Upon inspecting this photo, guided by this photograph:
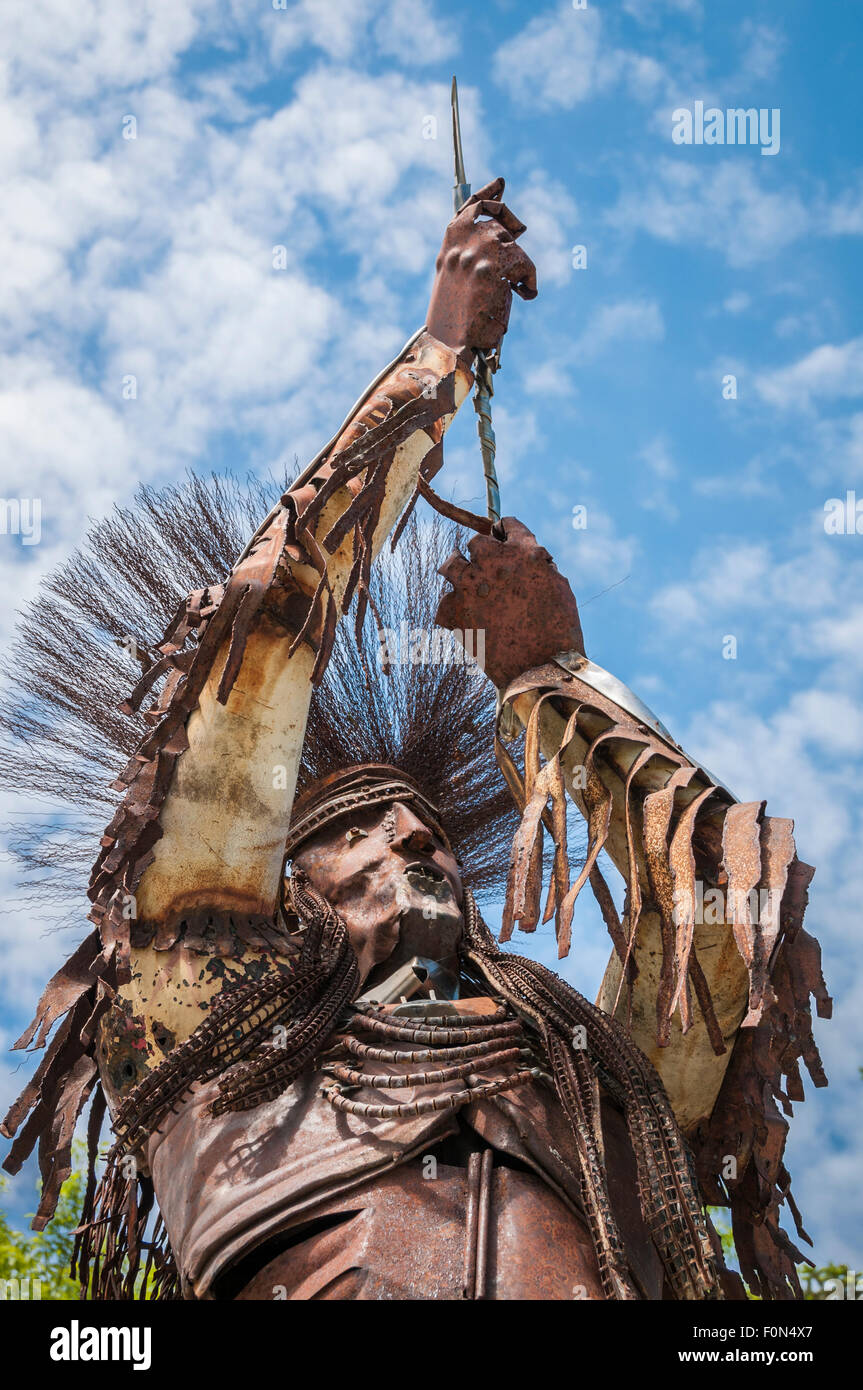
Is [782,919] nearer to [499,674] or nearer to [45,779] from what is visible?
[499,674]

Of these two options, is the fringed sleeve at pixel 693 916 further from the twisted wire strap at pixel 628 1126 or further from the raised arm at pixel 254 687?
the raised arm at pixel 254 687

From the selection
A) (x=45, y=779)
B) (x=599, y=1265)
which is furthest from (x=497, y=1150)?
(x=45, y=779)

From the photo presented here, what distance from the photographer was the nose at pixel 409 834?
11.3ft

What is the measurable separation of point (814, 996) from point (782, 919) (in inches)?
7.9

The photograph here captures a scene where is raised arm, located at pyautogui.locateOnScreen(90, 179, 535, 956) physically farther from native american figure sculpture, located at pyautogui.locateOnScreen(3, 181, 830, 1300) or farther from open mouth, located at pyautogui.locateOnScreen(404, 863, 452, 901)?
open mouth, located at pyautogui.locateOnScreen(404, 863, 452, 901)

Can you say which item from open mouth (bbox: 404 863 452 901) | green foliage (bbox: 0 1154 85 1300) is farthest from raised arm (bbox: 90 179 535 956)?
green foliage (bbox: 0 1154 85 1300)

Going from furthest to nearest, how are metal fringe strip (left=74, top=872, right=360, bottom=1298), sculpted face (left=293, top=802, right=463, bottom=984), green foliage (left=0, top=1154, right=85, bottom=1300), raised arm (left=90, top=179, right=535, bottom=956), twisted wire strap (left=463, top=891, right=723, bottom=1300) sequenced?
green foliage (left=0, top=1154, right=85, bottom=1300), sculpted face (left=293, top=802, right=463, bottom=984), raised arm (left=90, top=179, right=535, bottom=956), metal fringe strip (left=74, top=872, right=360, bottom=1298), twisted wire strap (left=463, top=891, right=723, bottom=1300)

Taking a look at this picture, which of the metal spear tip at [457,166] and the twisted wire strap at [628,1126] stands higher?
the metal spear tip at [457,166]

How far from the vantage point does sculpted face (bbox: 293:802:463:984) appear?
130 inches

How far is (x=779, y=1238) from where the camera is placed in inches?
127

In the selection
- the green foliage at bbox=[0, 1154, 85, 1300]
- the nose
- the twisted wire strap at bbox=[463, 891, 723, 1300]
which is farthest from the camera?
the green foliage at bbox=[0, 1154, 85, 1300]

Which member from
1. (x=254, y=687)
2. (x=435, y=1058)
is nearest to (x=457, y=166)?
(x=254, y=687)

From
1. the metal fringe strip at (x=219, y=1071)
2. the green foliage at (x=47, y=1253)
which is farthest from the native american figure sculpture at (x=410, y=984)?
the green foliage at (x=47, y=1253)
